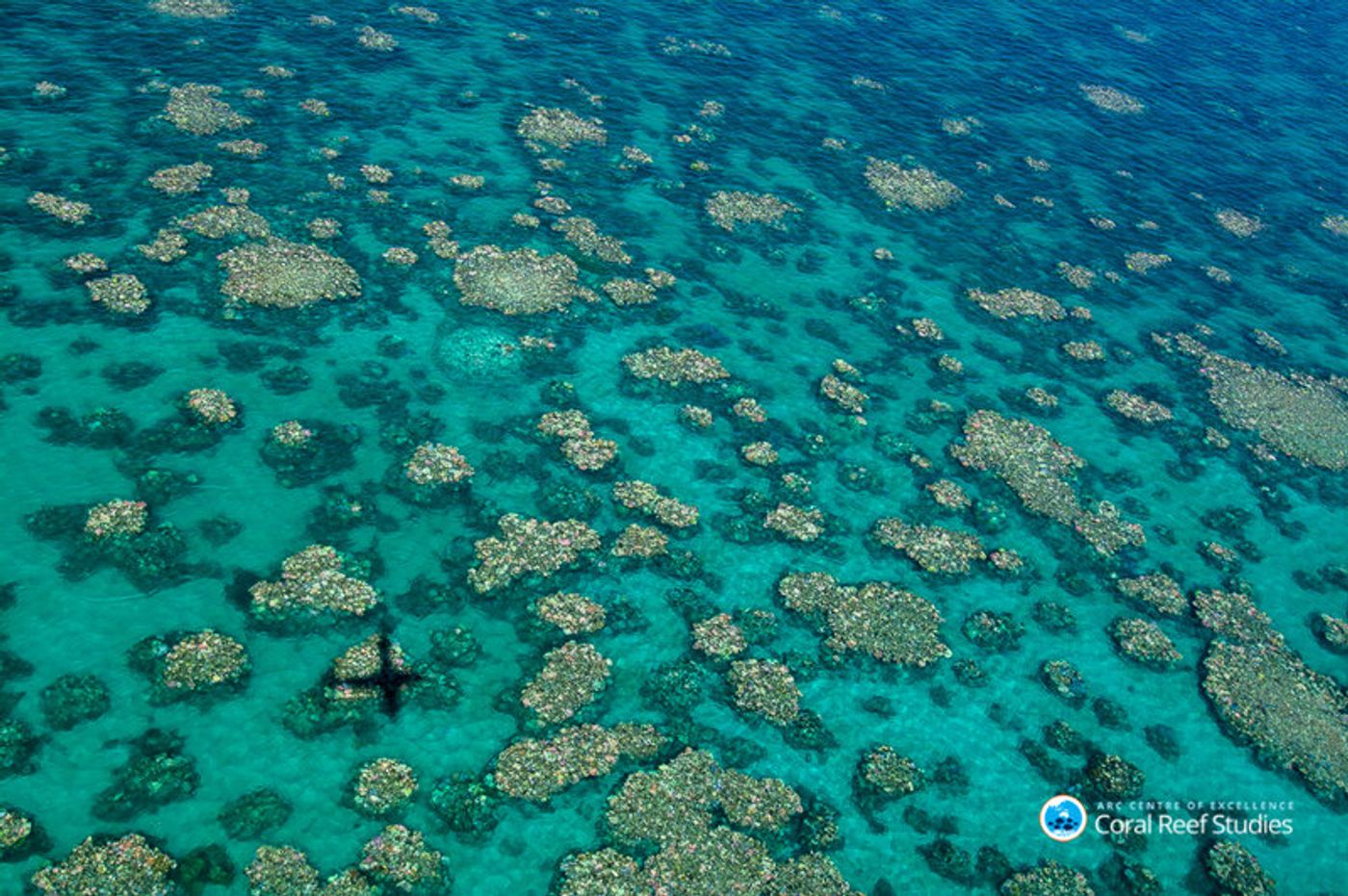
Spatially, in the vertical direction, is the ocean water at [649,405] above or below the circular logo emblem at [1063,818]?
above

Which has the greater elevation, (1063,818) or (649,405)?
(649,405)

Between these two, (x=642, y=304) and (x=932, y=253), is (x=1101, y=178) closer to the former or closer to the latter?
(x=932, y=253)

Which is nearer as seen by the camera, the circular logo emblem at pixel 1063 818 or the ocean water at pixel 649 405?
the ocean water at pixel 649 405

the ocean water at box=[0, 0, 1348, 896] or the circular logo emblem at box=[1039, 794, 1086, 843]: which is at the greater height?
the ocean water at box=[0, 0, 1348, 896]

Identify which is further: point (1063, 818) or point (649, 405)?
point (649, 405)

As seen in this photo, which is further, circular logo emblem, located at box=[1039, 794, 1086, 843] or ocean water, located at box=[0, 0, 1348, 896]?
circular logo emblem, located at box=[1039, 794, 1086, 843]
